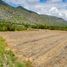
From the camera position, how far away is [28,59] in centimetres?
2891

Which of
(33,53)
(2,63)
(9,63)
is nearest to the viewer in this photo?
(2,63)

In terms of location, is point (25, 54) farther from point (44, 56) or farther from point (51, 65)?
point (51, 65)

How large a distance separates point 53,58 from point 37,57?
1533 mm

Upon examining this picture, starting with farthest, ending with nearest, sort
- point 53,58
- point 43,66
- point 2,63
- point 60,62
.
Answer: point 53,58, point 60,62, point 43,66, point 2,63

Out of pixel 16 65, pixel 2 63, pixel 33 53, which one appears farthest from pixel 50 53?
pixel 2 63

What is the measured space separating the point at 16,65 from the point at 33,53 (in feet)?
29.8

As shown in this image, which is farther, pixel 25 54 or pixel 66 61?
pixel 25 54

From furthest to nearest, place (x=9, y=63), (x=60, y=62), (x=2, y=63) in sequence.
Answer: (x=60, y=62) < (x=9, y=63) < (x=2, y=63)

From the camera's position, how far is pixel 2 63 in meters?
21.8

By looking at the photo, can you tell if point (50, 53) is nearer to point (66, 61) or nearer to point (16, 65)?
point (66, 61)

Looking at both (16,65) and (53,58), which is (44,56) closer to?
(53,58)

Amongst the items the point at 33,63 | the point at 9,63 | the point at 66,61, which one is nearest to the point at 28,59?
the point at 33,63

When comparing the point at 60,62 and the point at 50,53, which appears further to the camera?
the point at 50,53

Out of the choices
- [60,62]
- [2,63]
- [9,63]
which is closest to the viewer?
[2,63]
